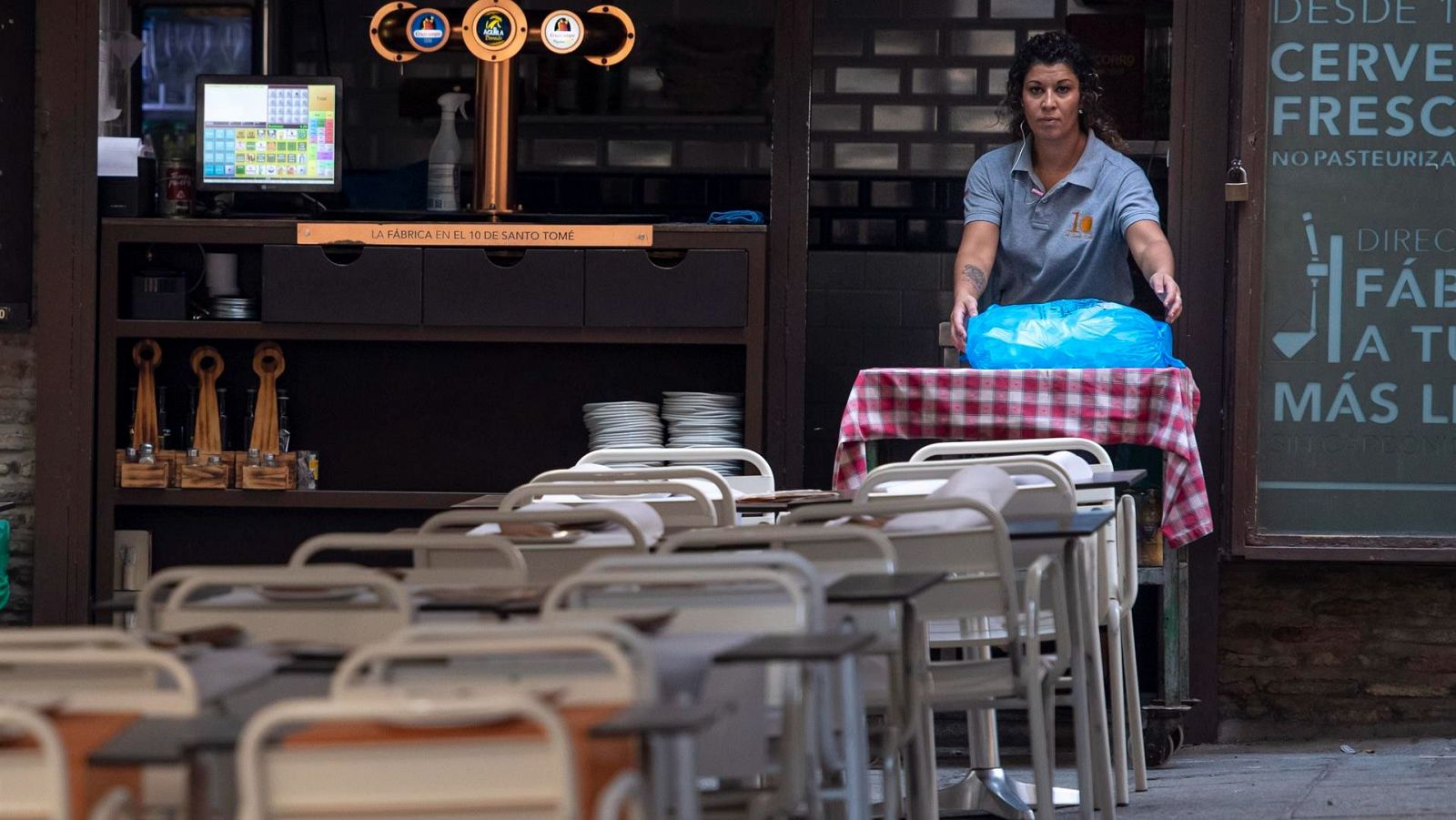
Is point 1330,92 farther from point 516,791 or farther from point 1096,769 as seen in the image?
point 516,791

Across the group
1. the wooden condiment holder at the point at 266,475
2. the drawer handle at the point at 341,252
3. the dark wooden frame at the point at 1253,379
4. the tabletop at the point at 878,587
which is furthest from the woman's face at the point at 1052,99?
the tabletop at the point at 878,587

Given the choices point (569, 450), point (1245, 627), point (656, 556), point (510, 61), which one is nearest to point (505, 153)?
point (510, 61)

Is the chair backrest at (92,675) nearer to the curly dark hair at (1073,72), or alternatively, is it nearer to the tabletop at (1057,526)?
the tabletop at (1057,526)

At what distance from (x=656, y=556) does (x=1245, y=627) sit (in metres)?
3.75

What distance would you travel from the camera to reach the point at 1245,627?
5949 mm

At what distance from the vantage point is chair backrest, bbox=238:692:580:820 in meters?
1.85

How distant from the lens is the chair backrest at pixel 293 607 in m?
2.55

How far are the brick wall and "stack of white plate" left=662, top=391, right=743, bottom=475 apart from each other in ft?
4.79

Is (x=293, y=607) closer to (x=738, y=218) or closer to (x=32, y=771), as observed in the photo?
(x=32, y=771)

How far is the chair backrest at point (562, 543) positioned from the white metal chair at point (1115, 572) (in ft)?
3.13

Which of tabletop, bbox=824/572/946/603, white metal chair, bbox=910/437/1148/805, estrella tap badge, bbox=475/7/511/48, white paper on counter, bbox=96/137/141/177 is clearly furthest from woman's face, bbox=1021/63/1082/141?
tabletop, bbox=824/572/946/603

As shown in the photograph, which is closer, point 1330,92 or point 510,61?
point 1330,92

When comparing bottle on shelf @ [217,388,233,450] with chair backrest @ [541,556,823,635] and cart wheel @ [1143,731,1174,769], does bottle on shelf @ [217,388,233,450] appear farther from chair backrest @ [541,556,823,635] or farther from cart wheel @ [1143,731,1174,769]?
chair backrest @ [541,556,823,635]

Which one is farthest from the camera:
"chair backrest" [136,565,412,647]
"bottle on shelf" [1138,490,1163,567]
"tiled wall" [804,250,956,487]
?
"tiled wall" [804,250,956,487]
